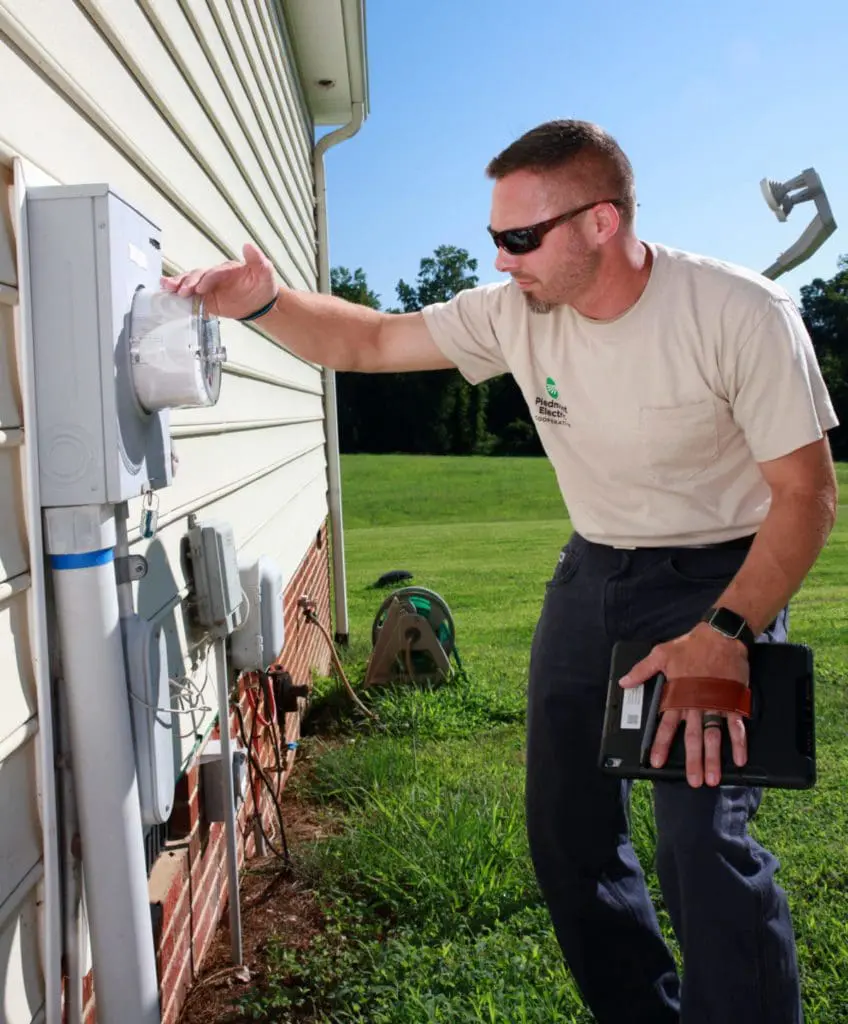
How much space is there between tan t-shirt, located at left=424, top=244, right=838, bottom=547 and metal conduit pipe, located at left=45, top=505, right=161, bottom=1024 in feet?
4.44

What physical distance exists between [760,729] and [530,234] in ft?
4.03

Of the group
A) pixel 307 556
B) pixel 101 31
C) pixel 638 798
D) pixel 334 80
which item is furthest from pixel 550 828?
pixel 334 80

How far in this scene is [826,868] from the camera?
3.49 meters

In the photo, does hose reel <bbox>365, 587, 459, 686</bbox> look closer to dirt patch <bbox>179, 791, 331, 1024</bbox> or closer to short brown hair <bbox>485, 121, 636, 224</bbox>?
dirt patch <bbox>179, 791, 331, 1024</bbox>

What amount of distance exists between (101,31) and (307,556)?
4.34 meters

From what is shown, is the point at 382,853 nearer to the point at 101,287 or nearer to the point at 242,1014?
the point at 242,1014

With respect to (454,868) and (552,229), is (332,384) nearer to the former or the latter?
(454,868)

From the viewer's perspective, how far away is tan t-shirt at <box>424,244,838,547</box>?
236cm

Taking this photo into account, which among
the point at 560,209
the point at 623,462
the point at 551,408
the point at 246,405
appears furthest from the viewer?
the point at 246,405

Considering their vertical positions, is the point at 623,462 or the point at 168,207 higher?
the point at 168,207

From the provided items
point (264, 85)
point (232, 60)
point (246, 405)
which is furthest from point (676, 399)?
point (264, 85)

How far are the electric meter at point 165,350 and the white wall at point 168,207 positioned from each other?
0.18m

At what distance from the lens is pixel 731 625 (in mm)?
2178

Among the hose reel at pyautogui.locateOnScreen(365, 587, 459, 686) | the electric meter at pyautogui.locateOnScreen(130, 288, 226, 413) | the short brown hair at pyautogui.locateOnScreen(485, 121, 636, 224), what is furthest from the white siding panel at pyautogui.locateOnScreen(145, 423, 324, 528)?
the hose reel at pyautogui.locateOnScreen(365, 587, 459, 686)
